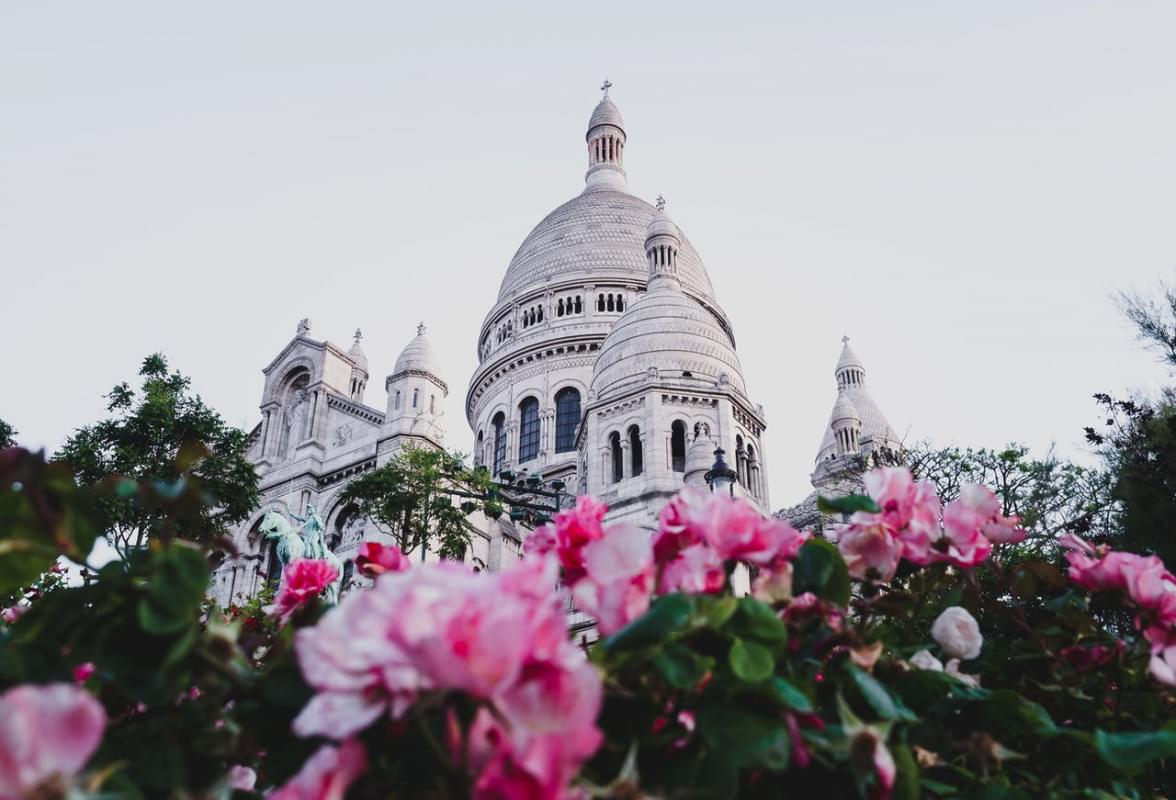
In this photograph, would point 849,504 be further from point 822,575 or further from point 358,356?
point 358,356

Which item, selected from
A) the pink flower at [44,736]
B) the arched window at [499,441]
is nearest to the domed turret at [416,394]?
the arched window at [499,441]

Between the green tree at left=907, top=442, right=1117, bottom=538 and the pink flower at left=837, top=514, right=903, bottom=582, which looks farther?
the green tree at left=907, top=442, right=1117, bottom=538

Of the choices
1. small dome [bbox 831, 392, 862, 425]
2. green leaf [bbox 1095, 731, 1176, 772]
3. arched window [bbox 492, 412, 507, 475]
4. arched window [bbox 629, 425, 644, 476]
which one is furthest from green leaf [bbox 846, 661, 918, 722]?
small dome [bbox 831, 392, 862, 425]

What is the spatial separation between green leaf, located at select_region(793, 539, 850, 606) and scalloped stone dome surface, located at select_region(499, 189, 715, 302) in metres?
44.5

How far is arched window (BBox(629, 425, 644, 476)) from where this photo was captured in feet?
92.1

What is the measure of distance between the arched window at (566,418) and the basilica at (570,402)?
89mm

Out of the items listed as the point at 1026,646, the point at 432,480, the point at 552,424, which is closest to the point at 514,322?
Answer: the point at 552,424

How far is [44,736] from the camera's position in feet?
4.60

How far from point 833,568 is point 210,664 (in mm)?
1549

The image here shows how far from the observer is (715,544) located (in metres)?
2.36

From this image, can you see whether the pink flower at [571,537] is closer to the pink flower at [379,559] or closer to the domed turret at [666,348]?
the pink flower at [379,559]

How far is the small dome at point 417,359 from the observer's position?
32500 mm

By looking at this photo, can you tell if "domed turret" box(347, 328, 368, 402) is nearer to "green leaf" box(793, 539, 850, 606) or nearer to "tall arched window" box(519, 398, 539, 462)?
"tall arched window" box(519, 398, 539, 462)

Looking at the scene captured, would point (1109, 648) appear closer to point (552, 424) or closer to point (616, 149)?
point (552, 424)
